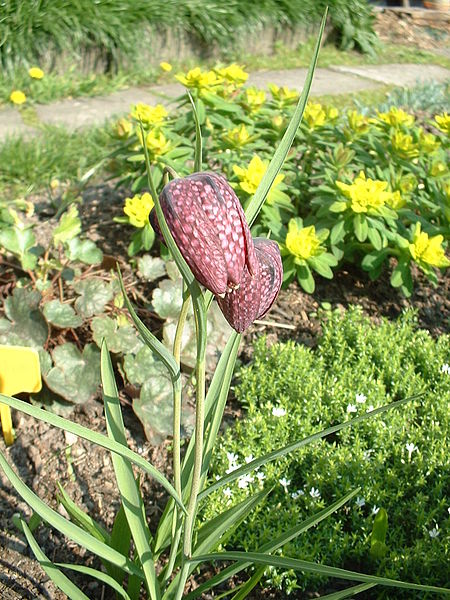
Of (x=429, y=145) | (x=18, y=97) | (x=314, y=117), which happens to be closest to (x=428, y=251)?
(x=429, y=145)

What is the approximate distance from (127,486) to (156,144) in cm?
127

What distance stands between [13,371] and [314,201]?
1149 mm

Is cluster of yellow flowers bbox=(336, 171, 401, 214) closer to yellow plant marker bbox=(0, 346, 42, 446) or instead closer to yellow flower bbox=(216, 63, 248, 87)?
yellow flower bbox=(216, 63, 248, 87)

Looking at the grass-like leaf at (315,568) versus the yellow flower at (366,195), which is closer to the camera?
the grass-like leaf at (315,568)

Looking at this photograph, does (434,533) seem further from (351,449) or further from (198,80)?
(198,80)

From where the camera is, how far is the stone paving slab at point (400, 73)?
16.7 ft

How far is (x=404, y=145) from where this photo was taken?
2.39 m

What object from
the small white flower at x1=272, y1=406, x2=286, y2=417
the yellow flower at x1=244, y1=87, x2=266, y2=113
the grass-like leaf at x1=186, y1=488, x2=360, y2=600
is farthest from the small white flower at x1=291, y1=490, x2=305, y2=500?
the yellow flower at x1=244, y1=87, x2=266, y2=113

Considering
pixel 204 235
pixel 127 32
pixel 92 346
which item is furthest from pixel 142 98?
pixel 204 235

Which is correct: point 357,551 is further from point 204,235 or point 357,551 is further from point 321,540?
point 204,235

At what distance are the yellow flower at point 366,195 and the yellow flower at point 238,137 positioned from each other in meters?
0.35

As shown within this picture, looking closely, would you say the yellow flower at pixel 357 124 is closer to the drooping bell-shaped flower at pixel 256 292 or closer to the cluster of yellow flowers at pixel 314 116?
the cluster of yellow flowers at pixel 314 116

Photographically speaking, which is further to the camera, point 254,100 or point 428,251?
point 254,100

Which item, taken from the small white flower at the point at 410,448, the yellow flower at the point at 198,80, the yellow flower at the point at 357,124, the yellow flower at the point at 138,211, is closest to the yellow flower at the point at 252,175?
the yellow flower at the point at 138,211
